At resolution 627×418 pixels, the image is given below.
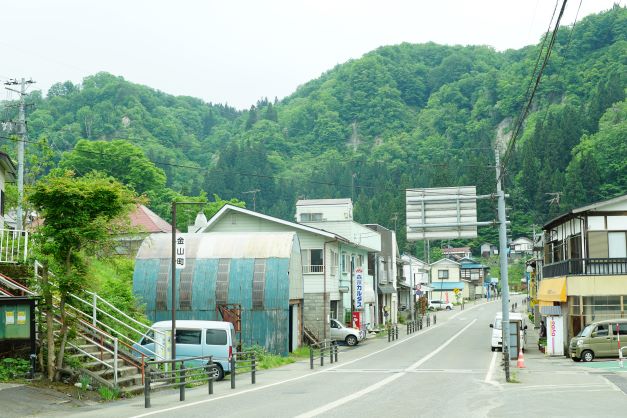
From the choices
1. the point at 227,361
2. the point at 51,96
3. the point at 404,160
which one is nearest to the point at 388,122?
the point at 404,160

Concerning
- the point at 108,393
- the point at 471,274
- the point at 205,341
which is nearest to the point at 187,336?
the point at 205,341

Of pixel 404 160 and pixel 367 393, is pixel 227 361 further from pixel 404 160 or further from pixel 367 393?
pixel 404 160

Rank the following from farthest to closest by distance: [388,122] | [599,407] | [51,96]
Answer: [388,122]
[51,96]
[599,407]

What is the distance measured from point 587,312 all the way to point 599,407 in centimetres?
2005

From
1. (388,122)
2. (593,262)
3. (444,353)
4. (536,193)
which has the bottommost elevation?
(444,353)

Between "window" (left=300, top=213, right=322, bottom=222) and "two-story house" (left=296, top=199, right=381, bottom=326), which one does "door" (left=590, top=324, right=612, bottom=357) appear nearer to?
"two-story house" (left=296, top=199, right=381, bottom=326)

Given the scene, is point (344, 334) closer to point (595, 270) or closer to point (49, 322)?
point (595, 270)

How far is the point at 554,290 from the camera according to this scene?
37.8m

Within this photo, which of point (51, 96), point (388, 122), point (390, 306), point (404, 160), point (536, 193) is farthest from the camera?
point (388, 122)

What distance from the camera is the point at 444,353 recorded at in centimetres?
3828

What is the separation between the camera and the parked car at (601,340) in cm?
3181

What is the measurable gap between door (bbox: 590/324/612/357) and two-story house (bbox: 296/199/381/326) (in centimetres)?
1755

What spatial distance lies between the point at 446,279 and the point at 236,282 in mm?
88583

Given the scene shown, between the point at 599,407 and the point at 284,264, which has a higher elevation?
the point at 284,264
